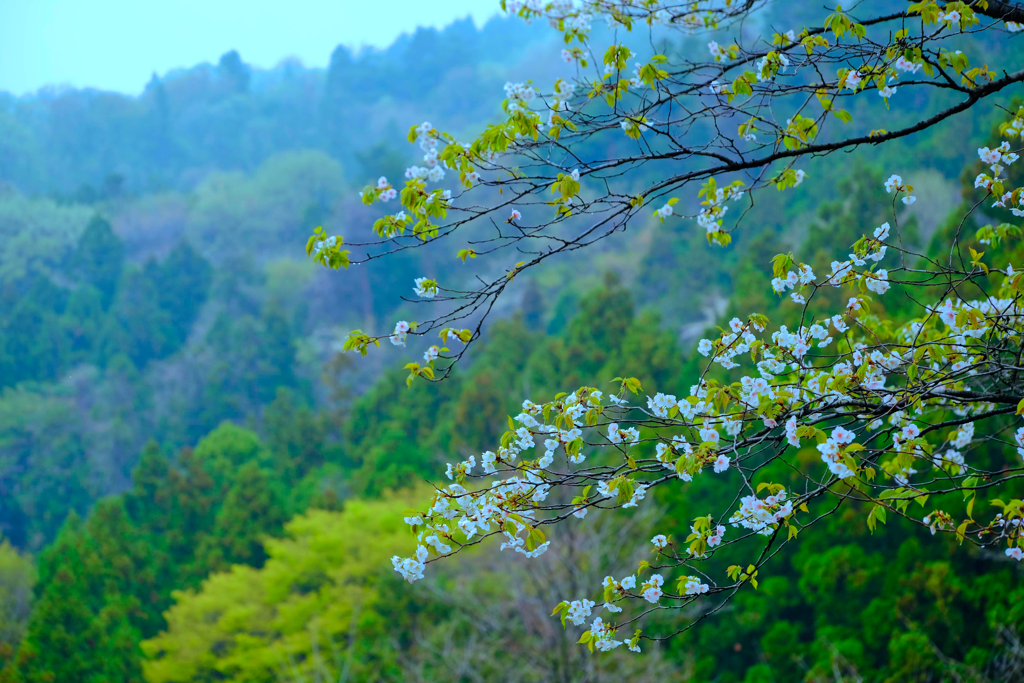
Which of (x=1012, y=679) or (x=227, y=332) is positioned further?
(x=227, y=332)

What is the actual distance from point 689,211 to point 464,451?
11333 mm

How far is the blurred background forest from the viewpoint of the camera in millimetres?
8297

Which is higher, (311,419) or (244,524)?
(311,419)

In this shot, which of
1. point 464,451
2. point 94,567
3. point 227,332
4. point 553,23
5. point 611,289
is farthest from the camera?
point 227,332

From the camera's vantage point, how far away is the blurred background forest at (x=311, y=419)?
327 inches

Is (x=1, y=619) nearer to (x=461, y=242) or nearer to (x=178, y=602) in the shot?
(x=178, y=602)

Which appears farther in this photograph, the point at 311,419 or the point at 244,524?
the point at 311,419

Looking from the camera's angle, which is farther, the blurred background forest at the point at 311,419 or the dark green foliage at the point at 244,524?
the dark green foliage at the point at 244,524

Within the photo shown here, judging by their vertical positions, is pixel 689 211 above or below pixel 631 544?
above

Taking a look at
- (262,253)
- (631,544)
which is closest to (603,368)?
(631,544)

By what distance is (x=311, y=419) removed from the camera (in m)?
18.3

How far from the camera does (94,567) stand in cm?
1288

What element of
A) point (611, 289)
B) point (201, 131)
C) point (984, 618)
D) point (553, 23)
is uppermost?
point (201, 131)

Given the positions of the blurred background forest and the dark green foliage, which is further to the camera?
the dark green foliage
